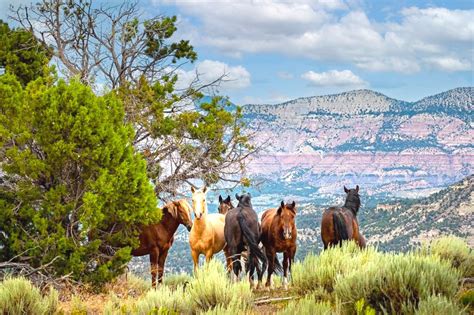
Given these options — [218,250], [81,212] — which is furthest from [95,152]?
[218,250]

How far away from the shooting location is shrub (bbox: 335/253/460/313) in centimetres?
735

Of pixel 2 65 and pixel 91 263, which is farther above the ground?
pixel 2 65

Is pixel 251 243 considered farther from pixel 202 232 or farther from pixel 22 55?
pixel 22 55

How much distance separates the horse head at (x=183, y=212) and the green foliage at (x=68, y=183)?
0.85 meters

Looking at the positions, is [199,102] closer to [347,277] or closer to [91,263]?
[91,263]

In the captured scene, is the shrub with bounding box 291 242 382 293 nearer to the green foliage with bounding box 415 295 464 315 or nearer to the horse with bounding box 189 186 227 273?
the green foliage with bounding box 415 295 464 315

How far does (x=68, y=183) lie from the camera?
13.3 metres

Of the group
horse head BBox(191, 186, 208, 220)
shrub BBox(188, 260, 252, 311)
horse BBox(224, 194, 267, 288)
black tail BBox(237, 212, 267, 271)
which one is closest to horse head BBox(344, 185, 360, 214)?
horse BBox(224, 194, 267, 288)

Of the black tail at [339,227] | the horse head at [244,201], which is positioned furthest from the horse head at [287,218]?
the black tail at [339,227]

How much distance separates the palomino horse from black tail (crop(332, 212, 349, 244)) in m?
3.55

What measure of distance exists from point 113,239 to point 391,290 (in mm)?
7743

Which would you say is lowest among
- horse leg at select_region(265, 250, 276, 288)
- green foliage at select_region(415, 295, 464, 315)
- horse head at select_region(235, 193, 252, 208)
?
horse leg at select_region(265, 250, 276, 288)

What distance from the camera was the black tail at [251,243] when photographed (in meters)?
12.5

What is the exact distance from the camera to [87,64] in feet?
71.5
